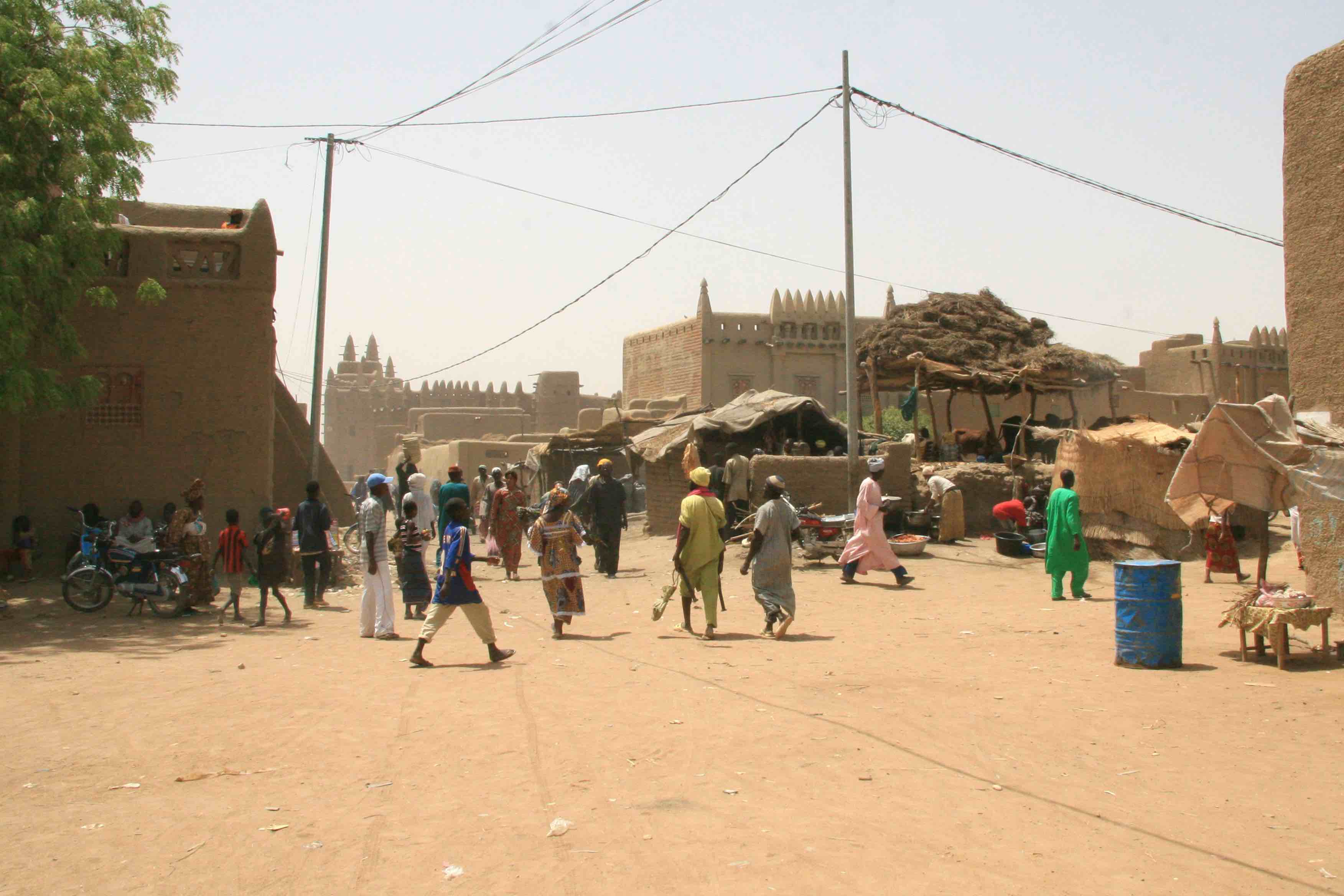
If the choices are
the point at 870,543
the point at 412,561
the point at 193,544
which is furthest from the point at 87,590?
the point at 870,543

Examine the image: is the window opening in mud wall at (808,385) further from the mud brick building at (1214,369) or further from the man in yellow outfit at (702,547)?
the man in yellow outfit at (702,547)

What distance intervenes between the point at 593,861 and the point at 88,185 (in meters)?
11.5

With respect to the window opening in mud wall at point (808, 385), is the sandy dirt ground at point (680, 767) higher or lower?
lower

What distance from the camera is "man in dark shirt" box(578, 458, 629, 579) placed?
51.5 feet

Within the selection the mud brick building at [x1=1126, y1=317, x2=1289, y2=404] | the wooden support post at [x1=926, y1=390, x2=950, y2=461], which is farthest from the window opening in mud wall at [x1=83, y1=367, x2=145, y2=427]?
the mud brick building at [x1=1126, y1=317, x2=1289, y2=404]

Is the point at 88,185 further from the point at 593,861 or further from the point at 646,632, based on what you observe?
the point at 593,861

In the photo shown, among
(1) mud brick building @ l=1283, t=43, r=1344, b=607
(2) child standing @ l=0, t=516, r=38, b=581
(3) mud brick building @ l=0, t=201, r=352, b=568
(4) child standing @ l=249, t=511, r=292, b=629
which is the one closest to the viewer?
(1) mud brick building @ l=1283, t=43, r=1344, b=607

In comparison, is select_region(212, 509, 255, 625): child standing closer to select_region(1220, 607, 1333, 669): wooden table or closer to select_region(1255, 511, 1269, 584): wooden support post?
select_region(1220, 607, 1333, 669): wooden table

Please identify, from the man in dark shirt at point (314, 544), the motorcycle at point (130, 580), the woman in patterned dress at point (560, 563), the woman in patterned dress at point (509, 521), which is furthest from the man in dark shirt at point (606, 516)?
the motorcycle at point (130, 580)

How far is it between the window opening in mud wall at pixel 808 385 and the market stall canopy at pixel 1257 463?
26.8 metres

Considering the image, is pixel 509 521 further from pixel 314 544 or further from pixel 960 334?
pixel 960 334

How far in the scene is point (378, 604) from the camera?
36.3 ft

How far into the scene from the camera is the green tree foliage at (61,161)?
12289 millimetres

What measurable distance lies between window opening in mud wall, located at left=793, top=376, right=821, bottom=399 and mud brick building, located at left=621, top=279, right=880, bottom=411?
0.06 feet
